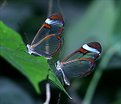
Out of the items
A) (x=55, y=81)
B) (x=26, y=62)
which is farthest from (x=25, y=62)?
(x=55, y=81)

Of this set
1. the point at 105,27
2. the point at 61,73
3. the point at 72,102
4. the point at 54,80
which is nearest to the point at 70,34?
the point at 105,27

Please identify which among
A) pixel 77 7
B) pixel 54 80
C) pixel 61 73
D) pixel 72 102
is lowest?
pixel 72 102

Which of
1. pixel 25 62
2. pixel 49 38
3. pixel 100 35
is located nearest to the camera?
pixel 25 62

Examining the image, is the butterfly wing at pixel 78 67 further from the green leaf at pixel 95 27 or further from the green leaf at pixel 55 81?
the green leaf at pixel 95 27

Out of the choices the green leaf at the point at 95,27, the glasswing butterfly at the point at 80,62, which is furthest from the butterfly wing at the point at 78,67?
the green leaf at the point at 95,27

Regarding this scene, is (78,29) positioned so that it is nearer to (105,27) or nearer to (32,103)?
(105,27)

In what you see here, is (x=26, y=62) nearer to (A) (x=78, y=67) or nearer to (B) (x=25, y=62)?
(B) (x=25, y=62)

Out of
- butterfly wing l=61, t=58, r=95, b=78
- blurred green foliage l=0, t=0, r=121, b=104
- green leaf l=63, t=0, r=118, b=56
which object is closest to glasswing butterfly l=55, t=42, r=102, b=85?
butterfly wing l=61, t=58, r=95, b=78

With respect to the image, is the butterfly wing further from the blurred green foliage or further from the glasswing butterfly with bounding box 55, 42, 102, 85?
the blurred green foliage
